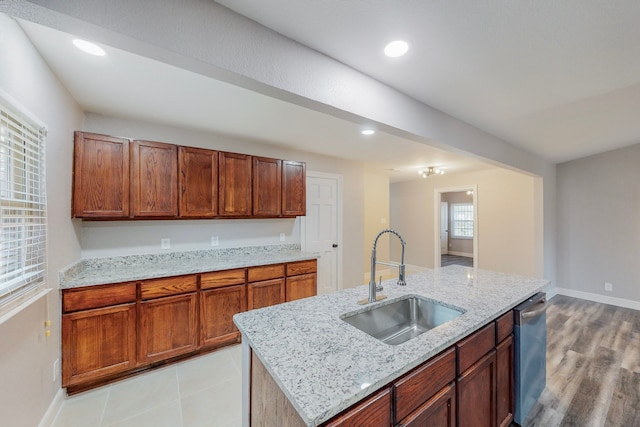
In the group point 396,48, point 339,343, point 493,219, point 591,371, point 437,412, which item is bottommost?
point 591,371

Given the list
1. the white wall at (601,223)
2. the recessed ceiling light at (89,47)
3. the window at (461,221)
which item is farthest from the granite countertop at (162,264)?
the window at (461,221)

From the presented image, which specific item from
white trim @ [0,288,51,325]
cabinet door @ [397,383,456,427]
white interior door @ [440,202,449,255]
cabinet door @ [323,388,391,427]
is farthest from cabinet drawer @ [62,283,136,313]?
white interior door @ [440,202,449,255]

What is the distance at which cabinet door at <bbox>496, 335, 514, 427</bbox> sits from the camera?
1610mm

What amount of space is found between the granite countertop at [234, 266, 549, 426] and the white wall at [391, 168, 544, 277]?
11.4 ft

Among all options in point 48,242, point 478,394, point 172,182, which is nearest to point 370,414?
point 478,394

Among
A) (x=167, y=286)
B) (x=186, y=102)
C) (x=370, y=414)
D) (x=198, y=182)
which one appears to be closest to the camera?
(x=370, y=414)

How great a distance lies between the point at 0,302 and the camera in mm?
1293

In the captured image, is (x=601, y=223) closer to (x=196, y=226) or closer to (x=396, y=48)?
(x=396, y=48)

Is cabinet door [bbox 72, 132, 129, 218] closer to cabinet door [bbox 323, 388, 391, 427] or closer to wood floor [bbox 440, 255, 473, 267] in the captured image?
cabinet door [bbox 323, 388, 391, 427]

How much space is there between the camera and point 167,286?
7.92 feet

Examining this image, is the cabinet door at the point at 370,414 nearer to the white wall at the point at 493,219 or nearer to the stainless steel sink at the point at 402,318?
the stainless steel sink at the point at 402,318

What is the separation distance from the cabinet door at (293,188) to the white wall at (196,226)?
0.31 meters

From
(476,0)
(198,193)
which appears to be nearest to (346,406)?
(476,0)

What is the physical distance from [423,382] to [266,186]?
2674 millimetres
